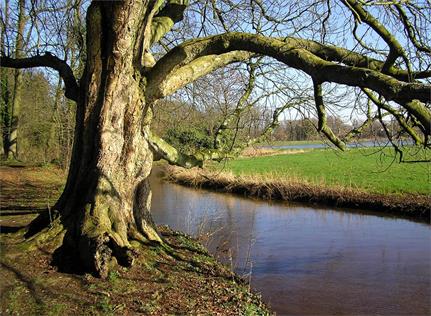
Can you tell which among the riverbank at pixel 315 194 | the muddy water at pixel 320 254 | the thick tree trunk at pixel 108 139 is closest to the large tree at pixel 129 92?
the thick tree trunk at pixel 108 139

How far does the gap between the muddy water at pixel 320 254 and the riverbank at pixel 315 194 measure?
0.81m

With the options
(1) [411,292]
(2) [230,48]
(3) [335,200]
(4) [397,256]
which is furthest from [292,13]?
(3) [335,200]

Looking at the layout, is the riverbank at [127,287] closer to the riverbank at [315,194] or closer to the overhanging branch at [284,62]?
the overhanging branch at [284,62]

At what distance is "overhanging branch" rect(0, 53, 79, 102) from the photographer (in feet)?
21.1

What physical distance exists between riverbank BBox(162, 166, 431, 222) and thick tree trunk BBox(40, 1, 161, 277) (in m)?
7.56

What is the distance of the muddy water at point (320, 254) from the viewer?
24.0 feet

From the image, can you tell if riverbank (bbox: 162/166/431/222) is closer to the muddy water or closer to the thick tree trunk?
the muddy water

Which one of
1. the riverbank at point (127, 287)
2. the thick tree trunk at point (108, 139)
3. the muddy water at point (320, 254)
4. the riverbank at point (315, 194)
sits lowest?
the muddy water at point (320, 254)

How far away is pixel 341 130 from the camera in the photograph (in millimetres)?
7312

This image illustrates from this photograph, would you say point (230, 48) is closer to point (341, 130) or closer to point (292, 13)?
point (292, 13)

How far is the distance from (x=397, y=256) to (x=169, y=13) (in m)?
7.75

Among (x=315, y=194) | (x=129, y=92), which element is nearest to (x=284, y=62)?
(x=129, y=92)

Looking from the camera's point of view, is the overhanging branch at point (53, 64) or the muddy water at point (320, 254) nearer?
the overhanging branch at point (53, 64)

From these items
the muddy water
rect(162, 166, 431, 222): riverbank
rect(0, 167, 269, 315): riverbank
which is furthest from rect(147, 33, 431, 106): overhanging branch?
rect(162, 166, 431, 222): riverbank
